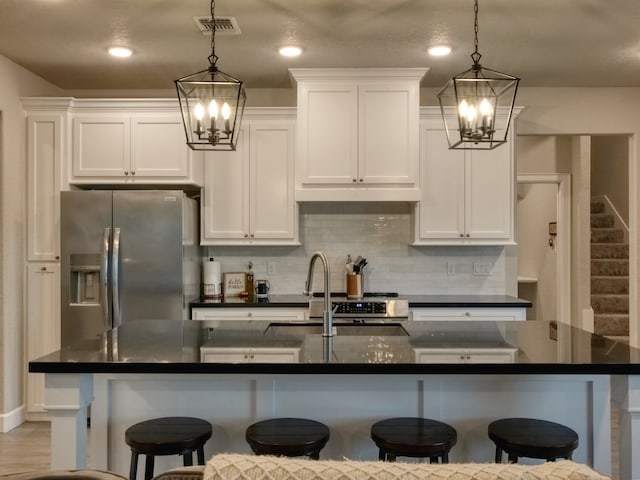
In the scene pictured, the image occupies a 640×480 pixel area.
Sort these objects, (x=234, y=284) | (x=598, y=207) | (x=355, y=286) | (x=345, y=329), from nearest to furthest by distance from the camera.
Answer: (x=345, y=329), (x=355, y=286), (x=234, y=284), (x=598, y=207)

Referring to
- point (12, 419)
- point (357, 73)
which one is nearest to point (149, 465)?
point (12, 419)

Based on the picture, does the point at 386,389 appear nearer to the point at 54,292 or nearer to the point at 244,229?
the point at 244,229

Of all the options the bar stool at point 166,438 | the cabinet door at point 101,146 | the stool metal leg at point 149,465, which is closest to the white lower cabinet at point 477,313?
the bar stool at point 166,438

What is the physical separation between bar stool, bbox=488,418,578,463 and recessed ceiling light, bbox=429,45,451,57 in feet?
8.66

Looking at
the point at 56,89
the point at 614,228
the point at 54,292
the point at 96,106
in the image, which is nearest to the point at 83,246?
the point at 54,292

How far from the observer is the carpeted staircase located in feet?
21.1

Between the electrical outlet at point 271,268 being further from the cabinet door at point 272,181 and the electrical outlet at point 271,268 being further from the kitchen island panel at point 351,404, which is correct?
the kitchen island panel at point 351,404

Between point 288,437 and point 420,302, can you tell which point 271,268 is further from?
point 288,437

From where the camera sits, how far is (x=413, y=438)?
1.94m

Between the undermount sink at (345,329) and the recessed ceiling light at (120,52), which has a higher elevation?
the recessed ceiling light at (120,52)

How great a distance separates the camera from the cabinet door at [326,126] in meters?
4.25

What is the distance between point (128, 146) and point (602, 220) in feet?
20.3

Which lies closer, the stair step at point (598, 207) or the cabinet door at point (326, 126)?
the cabinet door at point (326, 126)

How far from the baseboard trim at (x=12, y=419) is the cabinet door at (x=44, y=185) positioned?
1.15m
